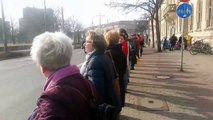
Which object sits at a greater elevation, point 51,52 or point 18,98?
point 51,52

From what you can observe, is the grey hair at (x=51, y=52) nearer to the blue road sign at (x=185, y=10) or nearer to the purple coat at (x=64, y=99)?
the purple coat at (x=64, y=99)

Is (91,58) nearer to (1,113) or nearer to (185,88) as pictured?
(1,113)

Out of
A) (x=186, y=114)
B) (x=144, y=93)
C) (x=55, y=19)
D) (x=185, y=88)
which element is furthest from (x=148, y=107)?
(x=55, y=19)

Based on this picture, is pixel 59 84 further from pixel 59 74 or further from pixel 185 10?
pixel 185 10

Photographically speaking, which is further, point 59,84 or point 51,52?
point 51,52

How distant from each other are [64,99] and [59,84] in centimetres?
12

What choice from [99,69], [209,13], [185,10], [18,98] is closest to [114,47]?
[99,69]

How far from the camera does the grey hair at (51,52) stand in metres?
2.19

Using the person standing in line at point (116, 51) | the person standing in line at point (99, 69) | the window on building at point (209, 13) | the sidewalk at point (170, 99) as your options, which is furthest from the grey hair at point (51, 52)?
the window on building at point (209, 13)

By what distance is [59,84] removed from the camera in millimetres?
2027

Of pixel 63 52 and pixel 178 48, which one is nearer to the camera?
pixel 63 52

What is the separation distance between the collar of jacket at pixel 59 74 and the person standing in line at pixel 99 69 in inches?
49.0

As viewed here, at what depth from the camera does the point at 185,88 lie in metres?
9.41

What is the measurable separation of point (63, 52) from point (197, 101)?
236 inches
